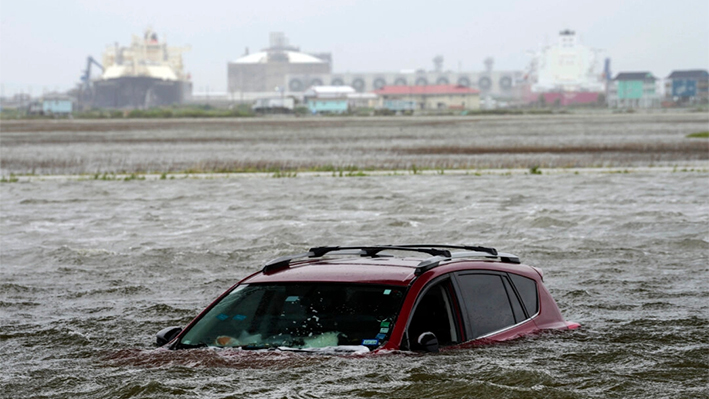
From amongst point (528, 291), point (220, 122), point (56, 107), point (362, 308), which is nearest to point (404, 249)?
point (362, 308)

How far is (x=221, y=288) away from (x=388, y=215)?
8.67 m

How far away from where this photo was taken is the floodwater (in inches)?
282

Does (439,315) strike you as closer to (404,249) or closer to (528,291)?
(404,249)

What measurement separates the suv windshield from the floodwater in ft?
0.45

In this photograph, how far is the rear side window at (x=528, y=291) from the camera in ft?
26.3

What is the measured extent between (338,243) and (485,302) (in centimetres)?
1045

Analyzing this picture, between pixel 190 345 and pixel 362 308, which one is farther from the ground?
pixel 362 308

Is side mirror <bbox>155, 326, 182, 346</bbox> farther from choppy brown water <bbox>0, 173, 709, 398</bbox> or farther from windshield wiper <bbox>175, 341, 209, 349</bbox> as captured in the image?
windshield wiper <bbox>175, 341, 209, 349</bbox>

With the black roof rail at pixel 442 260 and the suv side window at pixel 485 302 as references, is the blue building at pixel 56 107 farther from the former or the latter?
the suv side window at pixel 485 302

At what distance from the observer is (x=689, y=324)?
1050 centimetres

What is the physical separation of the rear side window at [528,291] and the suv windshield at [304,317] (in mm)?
1435

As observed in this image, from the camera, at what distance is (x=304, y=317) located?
7.07 metres

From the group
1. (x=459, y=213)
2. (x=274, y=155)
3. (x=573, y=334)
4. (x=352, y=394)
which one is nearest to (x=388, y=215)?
(x=459, y=213)

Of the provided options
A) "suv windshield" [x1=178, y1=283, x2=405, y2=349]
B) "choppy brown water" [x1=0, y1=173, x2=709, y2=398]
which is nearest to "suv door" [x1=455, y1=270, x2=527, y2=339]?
"choppy brown water" [x1=0, y1=173, x2=709, y2=398]
